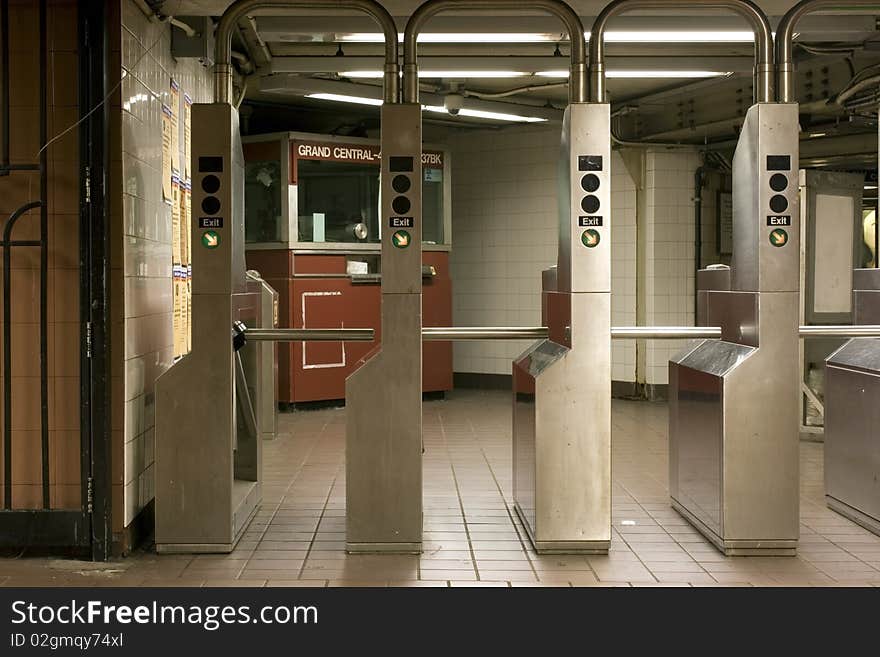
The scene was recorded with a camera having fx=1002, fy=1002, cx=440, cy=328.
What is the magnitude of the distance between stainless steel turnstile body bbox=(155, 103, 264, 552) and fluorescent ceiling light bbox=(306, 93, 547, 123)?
3993 mm

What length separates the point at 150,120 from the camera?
475cm

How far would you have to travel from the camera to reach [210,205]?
14.3 feet

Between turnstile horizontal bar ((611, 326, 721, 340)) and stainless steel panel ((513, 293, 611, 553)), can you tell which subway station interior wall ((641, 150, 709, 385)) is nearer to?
turnstile horizontal bar ((611, 326, 721, 340))

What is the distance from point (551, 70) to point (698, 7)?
105 inches

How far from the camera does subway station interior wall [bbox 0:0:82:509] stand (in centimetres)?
421

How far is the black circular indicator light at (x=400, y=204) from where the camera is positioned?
4.35 metres

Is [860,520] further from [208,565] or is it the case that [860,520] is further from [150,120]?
[150,120]

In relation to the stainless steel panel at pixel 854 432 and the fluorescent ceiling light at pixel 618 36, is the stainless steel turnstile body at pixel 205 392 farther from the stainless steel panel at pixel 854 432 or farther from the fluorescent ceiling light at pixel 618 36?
the stainless steel panel at pixel 854 432

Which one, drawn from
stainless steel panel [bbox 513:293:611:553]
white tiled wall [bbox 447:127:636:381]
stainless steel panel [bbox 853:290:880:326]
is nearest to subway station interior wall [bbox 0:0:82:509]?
stainless steel panel [bbox 513:293:611:553]

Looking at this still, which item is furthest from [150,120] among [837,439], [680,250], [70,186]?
[680,250]

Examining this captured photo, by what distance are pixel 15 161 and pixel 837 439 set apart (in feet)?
13.7

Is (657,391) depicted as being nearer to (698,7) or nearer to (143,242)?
(698,7)

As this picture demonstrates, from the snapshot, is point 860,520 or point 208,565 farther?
point 860,520

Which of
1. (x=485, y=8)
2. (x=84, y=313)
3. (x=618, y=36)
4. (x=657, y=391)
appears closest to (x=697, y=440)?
(x=485, y=8)
